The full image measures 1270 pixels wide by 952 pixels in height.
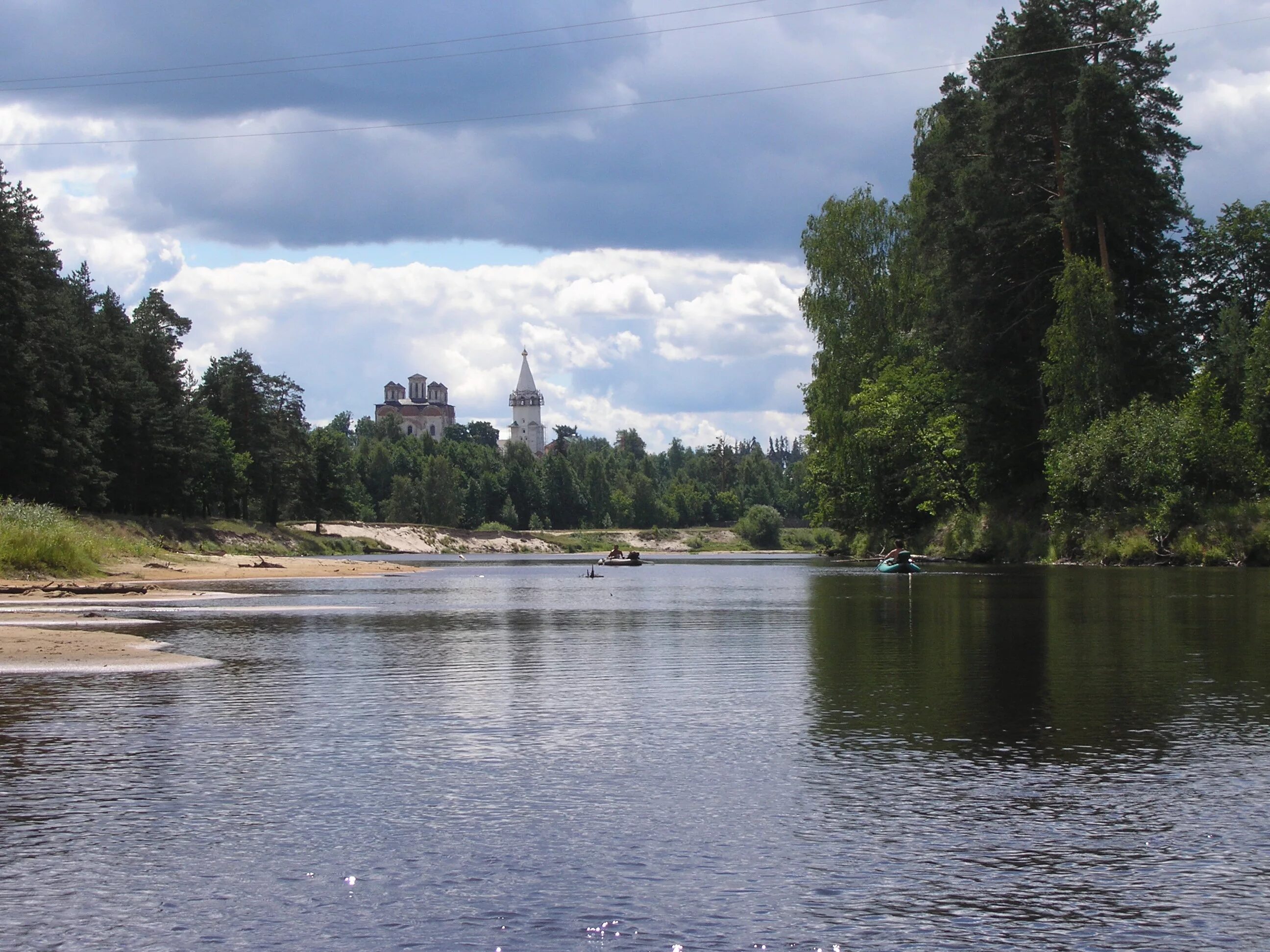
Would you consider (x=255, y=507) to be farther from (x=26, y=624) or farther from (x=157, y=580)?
(x=26, y=624)

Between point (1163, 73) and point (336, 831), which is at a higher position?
point (1163, 73)

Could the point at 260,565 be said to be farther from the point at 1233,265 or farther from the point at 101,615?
the point at 1233,265

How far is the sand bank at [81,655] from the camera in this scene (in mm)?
21000

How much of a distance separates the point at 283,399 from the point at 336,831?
134748 mm

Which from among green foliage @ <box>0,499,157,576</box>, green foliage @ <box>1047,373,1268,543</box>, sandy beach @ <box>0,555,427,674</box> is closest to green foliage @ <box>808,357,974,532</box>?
green foliage @ <box>1047,373,1268,543</box>

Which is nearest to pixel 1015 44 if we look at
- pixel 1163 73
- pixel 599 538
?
pixel 1163 73

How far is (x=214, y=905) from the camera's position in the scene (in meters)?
8.78

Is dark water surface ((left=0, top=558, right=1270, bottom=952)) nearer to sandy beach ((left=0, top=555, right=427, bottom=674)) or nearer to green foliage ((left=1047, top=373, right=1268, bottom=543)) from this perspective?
sandy beach ((left=0, top=555, right=427, bottom=674))

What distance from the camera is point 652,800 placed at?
1174cm

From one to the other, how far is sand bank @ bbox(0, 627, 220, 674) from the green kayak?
37.3 m

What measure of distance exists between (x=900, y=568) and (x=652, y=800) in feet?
151

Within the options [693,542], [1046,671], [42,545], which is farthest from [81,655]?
[693,542]

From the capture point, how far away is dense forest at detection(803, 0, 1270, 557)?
58969 millimetres

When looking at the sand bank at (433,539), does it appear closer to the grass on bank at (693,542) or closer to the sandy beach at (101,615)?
the grass on bank at (693,542)
